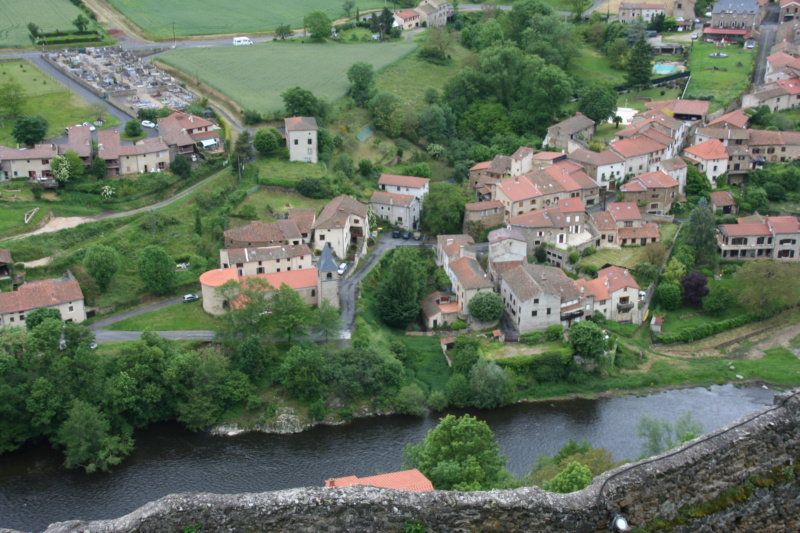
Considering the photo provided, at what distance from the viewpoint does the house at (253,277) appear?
41000 millimetres

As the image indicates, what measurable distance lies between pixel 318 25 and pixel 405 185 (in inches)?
1366

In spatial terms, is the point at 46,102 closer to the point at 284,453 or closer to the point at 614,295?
the point at 284,453

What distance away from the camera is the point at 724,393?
131 feet

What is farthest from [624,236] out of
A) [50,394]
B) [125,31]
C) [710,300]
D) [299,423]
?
[125,31]

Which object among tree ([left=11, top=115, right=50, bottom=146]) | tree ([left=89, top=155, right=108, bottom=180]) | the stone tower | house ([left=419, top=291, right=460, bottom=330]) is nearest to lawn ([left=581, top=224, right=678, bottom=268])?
house ([left=419, top=291, right=460, bottom=330])

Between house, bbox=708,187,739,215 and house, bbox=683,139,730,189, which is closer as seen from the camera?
house, bbox=708,187,739,215

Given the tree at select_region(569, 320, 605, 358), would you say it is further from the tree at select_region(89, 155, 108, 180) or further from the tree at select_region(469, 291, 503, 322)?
the tree at select_region(89, 155, 108, 180)

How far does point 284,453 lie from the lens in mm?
34375

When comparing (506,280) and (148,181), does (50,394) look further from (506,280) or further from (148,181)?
(506,280)

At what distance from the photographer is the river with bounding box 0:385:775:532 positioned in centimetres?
3108

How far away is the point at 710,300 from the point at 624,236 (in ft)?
22.2

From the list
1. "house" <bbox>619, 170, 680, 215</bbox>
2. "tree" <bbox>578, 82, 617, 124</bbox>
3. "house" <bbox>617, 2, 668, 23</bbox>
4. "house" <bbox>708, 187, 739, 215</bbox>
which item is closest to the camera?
"house" <bbox>619, 170, 680, 215</bbox>

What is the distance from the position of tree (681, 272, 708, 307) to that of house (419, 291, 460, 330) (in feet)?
41.9

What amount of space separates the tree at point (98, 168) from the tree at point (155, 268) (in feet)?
34.3
